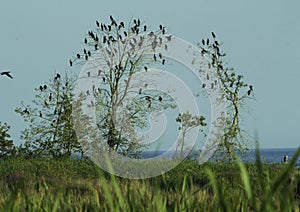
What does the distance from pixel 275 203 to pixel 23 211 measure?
135cm

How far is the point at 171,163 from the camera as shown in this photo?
1085 cm

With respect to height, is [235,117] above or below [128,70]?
below

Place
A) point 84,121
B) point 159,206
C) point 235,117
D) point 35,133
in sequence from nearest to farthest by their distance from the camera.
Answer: point 159,206 → point 235,117 → point 84,121 → point 35,133

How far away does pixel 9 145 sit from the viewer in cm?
1562

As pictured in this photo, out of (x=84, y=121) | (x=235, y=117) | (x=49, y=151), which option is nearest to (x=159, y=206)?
(x=235, y=117)

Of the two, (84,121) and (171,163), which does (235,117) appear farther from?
(84,121)

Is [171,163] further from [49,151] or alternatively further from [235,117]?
[49,151]

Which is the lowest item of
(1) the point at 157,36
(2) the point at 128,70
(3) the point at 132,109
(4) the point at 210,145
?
(4) the point at 210,145

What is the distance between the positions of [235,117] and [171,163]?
322 centimetres

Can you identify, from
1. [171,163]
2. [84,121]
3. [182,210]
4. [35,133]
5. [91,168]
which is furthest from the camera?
[35,133]

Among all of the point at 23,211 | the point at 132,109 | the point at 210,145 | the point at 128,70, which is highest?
the point at 128,70

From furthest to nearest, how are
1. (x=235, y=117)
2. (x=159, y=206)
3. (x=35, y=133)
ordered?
(x=35, y=133) < (x=235, y=117) < (x=159, y=206)

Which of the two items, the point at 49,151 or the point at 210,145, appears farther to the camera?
the point at 49,151

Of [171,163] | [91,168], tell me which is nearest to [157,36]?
[171,163]
